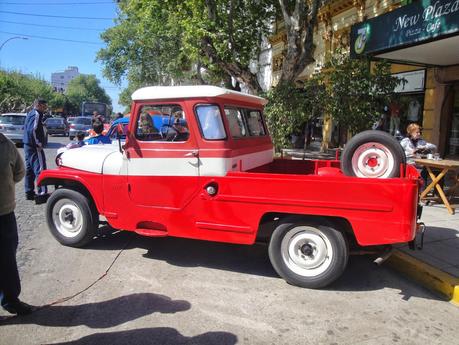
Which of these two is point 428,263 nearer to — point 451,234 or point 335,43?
point 451,234

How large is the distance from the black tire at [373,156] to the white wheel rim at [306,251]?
3.65ft

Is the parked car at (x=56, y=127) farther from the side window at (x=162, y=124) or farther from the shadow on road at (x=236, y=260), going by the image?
the side window at (x=162, y=124)

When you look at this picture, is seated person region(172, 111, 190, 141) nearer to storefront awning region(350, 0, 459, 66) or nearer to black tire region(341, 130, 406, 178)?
black tire region(341, 130, 406, 178)

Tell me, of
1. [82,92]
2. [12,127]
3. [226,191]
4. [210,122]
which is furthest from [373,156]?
[82,92]

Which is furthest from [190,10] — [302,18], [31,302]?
[31,302]

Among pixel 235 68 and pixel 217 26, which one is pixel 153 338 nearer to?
pixel 235 68

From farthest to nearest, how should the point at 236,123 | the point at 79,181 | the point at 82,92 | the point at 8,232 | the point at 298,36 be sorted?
1. the point at 82,92
2. the point at 298,36
3. the point at 79,181
4. the point at 236,123
5. the point at 8,232

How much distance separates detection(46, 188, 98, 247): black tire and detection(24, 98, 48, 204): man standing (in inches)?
113

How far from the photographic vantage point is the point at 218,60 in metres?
14.0

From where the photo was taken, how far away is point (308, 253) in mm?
4445

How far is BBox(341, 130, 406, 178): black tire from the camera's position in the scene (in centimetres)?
486

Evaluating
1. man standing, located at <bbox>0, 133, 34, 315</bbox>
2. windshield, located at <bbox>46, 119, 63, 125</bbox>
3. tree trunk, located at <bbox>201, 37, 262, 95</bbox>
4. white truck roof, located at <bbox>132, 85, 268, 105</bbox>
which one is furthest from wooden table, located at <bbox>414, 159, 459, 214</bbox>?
windshield, located at <bbox>46, 119, 63, 125</bbox>

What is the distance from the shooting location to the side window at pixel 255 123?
5625 millimetres

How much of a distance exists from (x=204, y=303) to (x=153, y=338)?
0.75 meters
